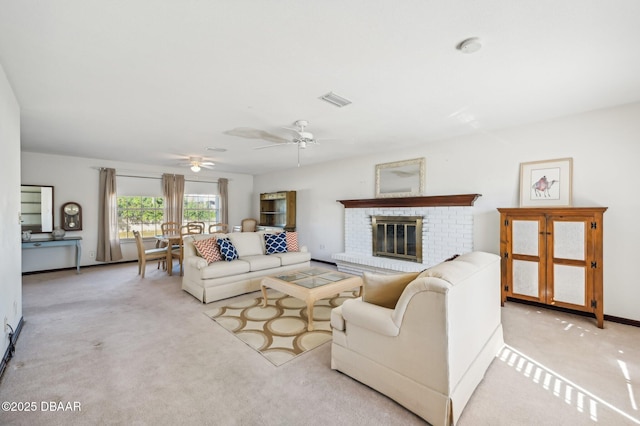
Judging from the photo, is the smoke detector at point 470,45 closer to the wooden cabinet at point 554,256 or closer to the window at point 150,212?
the wooden cabinet at point 554,256

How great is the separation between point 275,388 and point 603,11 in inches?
126

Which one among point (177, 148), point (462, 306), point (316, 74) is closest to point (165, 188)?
point (177, 148)

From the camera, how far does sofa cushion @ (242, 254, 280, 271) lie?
14.2 feet

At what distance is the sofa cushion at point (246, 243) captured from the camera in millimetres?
4749

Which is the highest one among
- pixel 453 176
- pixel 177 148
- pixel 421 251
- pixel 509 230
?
pixel 177 148

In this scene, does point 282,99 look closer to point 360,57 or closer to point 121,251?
point 360,57

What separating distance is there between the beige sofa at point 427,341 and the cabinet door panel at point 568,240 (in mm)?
1782

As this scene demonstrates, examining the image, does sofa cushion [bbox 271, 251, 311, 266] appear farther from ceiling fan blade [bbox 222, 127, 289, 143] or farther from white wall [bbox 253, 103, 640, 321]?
ceiling fan blade [bbox 222, 127, 289, 143]

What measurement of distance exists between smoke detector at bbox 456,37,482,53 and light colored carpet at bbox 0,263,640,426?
244 cm

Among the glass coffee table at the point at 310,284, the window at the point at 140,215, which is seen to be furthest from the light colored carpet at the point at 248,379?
the window at the point at 140,215

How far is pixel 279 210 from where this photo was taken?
8.01 metres

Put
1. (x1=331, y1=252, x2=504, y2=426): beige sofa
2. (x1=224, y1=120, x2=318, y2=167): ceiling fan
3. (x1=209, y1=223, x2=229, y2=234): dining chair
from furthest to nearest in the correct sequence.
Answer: (x1=209, y1=223, x2=229, y2=234): dining chair < (x1=224, y1=120, x2=318, y2=167): ceiling fan < (x1=331, y1=252, x2=504, y2=426): beige sofa

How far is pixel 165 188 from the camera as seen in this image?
7078 mm

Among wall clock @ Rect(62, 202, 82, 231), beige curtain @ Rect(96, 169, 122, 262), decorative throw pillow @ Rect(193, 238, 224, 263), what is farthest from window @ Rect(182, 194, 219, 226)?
decorative throw pillow @ Rect(193, 238, 224, 263)
